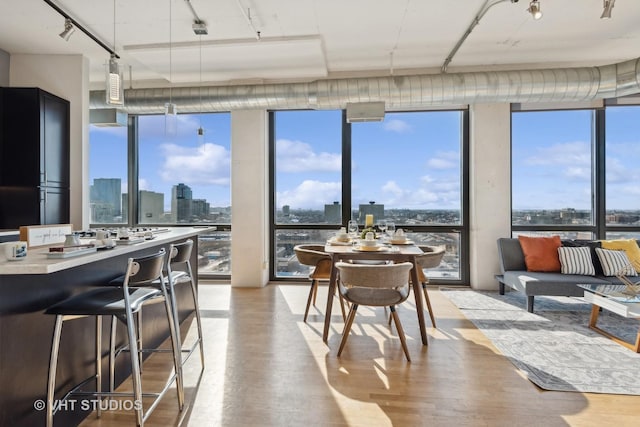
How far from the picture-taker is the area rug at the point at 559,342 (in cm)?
227

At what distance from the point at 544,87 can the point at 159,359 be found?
495 centimetres

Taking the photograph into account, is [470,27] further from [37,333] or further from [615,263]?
[37,333]

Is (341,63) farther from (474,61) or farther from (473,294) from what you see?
(473,294)

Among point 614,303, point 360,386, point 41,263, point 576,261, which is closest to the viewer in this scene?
point 41,263

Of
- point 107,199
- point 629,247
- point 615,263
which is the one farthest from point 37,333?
point 629,247

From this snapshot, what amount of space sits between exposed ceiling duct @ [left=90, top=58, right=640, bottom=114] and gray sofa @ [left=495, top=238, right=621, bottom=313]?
1.96 m

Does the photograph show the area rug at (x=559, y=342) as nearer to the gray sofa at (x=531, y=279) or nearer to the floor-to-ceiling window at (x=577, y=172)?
the gray sofa at (x=531, y=279)

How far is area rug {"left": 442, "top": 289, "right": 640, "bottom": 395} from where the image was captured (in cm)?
227

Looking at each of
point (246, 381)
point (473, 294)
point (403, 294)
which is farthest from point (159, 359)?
point (473, 294)

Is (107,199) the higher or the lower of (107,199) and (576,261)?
the higher

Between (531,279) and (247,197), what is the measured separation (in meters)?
3.91

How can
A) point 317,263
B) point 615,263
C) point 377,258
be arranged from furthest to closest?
point 615,263
point 317,263
point 377,258

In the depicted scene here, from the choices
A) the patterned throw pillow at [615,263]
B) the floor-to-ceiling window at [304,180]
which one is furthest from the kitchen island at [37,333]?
the patterned throw pillow at [615,263]

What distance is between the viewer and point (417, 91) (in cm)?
402
